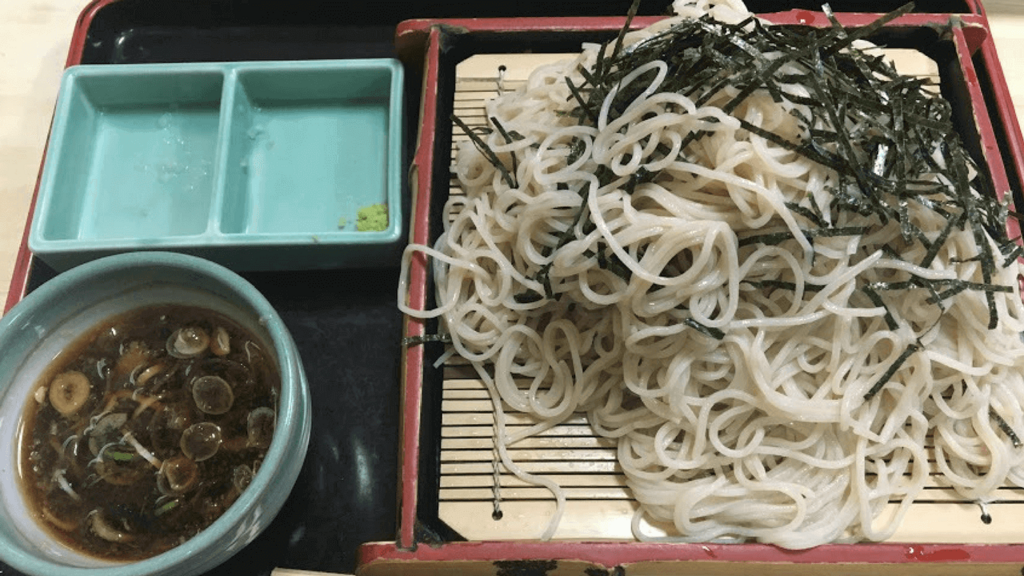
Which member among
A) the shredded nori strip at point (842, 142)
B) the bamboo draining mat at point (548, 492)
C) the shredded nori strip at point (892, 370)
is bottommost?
the bamboo draining mat at point (548, 492)

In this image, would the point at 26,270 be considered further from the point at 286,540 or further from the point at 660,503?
the point at 660,503

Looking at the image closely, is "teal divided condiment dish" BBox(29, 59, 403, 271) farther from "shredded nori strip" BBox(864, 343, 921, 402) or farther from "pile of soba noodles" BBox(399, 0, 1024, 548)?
"shredded nori strip" BBox(864, 343, 921, 402)

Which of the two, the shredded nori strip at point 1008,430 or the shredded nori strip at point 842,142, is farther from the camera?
the shredded nori strip at point 1008,430

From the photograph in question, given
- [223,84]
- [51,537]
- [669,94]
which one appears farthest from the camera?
[223,84]

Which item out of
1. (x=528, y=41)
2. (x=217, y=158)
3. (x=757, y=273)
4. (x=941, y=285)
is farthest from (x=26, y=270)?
(x=941, y=285)

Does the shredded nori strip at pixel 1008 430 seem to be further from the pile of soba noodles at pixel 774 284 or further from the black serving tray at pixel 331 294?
the black serving tray at pixel 331 294

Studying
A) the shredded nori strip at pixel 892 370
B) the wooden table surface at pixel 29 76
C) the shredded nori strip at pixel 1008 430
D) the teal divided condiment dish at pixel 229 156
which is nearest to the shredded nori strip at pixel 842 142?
the shredded nori strip at pixel 892 370

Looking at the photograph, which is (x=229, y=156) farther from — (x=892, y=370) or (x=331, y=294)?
(x=892, y=370)

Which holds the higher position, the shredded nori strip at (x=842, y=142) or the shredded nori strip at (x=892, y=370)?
the shredded nori strip at (x=842, y=142)
